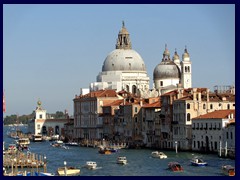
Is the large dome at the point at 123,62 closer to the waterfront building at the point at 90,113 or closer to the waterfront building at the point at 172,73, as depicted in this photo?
the waterfront building at the point at 172,73

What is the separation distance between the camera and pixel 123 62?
6762 centimetres

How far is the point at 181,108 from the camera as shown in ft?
137

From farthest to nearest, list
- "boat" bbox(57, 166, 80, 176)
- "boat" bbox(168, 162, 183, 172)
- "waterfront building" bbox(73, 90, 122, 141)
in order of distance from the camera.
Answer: "waterfront building" bbox(73, 90, 122, 141)
"boat" bbox(168, 162, 183, 172)
"boat" bbox(57, 166, 80, 176)

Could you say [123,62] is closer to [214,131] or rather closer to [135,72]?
[135,72]

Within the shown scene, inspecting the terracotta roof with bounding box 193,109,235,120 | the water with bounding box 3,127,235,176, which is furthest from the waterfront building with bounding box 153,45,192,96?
the terracotta roof with bounding box 193,109,235,120

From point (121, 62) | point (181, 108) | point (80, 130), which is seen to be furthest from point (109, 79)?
point (181, 108)

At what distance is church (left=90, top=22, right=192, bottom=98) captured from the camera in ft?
213

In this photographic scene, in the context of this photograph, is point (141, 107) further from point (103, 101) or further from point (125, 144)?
point (103, 101)

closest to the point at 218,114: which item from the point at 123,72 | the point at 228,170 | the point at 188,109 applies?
the point at 188,109

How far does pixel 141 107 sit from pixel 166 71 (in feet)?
53.9

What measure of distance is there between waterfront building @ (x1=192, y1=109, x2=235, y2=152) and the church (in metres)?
22.6

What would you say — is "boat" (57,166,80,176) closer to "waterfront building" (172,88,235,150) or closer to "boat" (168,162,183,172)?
"boat" (168,162,183,172)

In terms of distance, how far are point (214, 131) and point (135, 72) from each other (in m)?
30.3
